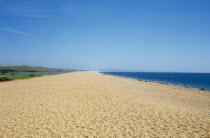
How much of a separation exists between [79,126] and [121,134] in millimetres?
1994

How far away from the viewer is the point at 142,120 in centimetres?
730

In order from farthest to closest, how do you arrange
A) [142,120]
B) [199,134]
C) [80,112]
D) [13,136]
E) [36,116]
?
[80,112] → [36,116] → [142,120] → [199,134] → [13,136]

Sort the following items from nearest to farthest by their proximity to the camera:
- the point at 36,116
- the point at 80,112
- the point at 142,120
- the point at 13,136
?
1. the point at 13,136
2. the point at 142,120
3. the point at 36,116
4. the point at 80,112

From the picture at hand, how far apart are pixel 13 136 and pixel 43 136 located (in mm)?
1162

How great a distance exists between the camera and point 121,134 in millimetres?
5727

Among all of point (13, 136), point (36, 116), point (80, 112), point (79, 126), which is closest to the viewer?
point (13, 136)

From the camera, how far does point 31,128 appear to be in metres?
6.19

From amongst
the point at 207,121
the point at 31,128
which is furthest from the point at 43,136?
the point at 207,121

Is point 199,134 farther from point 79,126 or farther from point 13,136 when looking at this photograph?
point 13,136

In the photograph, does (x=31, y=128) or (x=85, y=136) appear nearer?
(x=85, y=136)

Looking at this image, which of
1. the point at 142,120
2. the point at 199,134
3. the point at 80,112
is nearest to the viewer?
the point at 199,134

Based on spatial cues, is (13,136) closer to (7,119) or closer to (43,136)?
(43,136)

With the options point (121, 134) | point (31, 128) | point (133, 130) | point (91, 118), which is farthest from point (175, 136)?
point (31, 128)

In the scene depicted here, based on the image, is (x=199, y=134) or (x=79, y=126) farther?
(x=79, y=126)
